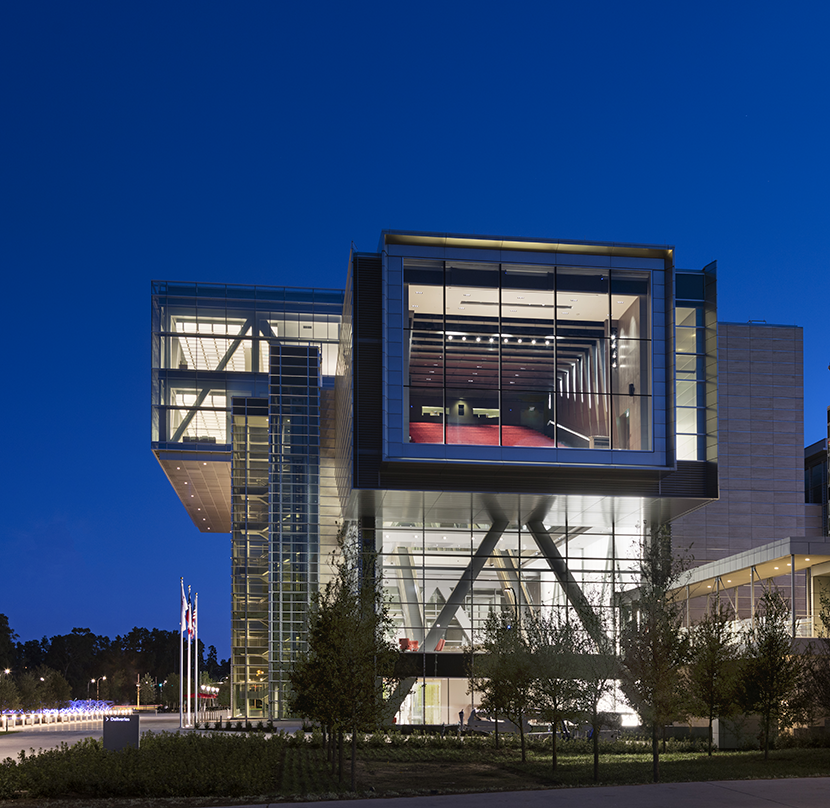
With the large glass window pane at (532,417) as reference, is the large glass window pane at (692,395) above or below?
above

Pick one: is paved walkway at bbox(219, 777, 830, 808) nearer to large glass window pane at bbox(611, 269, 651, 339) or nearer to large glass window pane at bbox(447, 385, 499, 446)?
large glass window pane at bbox(447, 385, 499, 446)

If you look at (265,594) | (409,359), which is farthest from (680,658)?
(265,594)

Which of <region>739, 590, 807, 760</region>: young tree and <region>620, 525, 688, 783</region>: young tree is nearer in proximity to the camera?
<region>620, 525, 688, 783</region>: young tree

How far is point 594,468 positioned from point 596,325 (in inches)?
245

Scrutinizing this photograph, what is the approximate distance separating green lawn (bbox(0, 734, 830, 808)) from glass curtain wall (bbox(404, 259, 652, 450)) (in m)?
13.9

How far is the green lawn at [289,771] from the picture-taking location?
20.6m

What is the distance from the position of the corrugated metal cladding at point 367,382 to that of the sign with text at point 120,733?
16.4 metres

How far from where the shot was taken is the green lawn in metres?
20.6

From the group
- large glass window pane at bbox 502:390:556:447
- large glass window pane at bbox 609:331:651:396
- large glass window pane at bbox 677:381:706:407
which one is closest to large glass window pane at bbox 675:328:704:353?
large glass window pane at bbox 677:381:706:407

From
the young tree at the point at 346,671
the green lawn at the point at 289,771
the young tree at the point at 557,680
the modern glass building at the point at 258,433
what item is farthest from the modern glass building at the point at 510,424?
the young tree at the point at 346,671

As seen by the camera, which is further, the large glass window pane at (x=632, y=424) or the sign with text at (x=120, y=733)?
the large glass window pane at (x=632, y=424)

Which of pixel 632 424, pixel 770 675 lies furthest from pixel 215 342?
pixel 770 675

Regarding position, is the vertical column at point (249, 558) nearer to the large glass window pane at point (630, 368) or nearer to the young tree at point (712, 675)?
the large glass window pane at point (630, 368)

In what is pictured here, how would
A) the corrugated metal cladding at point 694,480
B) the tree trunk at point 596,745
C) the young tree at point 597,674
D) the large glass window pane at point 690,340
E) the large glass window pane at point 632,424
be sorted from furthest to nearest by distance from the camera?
the large glass window pane at point 690,340 → the corrugated metal cladding at point 694,480 → the large glass window pane at point 632,424 → the young tree at point 597,674 → the tree trunk at point 596,745
